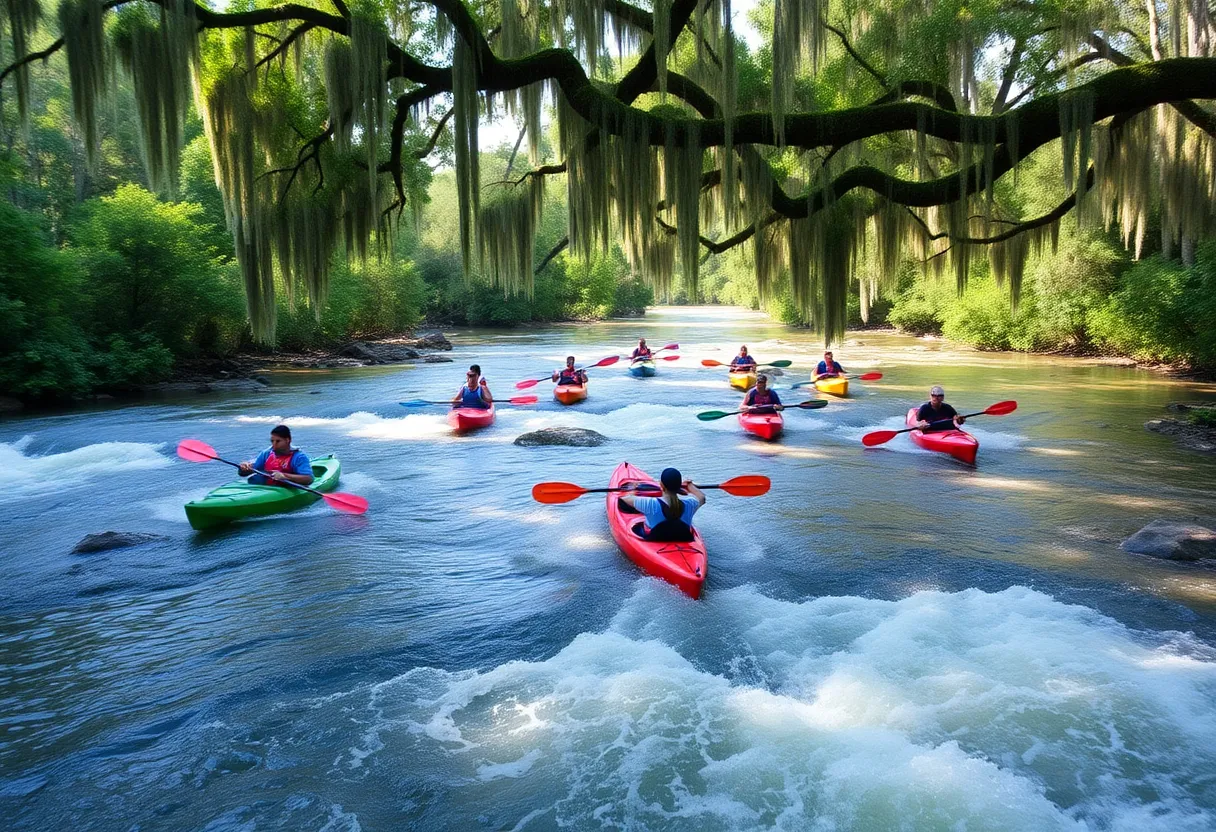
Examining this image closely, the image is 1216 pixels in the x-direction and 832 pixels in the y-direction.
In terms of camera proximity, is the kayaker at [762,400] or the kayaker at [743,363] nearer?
the kayaker at [762,400]

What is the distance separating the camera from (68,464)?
13.4 m

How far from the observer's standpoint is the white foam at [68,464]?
482 inches

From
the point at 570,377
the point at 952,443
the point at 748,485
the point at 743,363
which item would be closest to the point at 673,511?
the point at 748,485

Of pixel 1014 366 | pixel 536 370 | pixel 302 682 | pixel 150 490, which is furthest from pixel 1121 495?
pixel 536 370

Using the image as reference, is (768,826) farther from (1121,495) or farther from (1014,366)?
(1014,366)

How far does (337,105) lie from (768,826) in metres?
7.48

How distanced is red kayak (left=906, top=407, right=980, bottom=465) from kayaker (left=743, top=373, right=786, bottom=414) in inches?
114

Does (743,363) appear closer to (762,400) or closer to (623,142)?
(762,400)

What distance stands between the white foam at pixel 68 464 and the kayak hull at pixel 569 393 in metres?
9.25

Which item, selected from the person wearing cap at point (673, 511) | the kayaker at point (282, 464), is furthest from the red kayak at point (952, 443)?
the kayaker at point (282, 464)

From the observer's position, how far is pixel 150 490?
11984 mm

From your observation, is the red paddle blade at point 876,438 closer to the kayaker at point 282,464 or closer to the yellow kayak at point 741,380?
the yellow kayak at point 741,380

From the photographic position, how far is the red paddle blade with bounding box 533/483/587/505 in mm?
9539

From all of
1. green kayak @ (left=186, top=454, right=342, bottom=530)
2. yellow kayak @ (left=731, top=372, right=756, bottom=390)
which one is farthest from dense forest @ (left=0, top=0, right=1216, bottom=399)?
yellow kayak @ (left=731, top=372, right=756, bottom=390)
